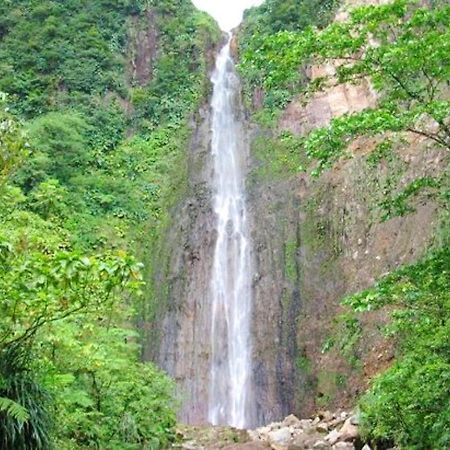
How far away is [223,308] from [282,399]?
143 inches

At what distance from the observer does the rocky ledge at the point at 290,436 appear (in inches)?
466

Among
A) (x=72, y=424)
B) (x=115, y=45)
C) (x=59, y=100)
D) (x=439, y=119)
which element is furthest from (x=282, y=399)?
(x=115, y=45)

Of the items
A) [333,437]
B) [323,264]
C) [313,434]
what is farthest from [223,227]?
[333,437]

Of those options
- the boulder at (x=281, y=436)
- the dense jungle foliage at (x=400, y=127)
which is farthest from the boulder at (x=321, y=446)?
the dense jungle foliage at (x=400, y=127)

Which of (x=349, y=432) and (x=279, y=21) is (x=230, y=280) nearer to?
(x=349, y=432)

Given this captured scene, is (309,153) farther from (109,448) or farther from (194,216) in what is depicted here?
(194,216)

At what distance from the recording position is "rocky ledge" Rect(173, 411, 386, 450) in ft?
38.8

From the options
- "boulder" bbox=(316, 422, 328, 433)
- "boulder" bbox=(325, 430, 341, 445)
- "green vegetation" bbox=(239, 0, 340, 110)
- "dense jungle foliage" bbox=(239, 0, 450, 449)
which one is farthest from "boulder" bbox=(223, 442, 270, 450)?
"green vegetation" bbox=(239, 0, 340, 110)

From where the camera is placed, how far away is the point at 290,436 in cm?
1369

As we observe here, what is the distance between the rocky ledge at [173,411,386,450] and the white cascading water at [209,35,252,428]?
6.79 feet

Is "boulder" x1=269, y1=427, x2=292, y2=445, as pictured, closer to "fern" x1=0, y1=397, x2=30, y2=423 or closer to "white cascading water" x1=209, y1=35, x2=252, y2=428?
"white cascading water" x1=209, y1=35, x2=252, y2=428

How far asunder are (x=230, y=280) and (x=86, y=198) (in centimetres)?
592

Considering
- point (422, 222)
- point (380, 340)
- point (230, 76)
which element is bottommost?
point (380, 340)

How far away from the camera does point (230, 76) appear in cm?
2927
